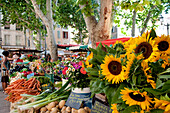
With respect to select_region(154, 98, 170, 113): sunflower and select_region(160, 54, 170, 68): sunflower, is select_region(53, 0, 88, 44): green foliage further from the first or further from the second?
select_region(154, 98, 170, 113): sunflower

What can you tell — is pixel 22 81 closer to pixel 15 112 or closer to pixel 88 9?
pixel 15 112

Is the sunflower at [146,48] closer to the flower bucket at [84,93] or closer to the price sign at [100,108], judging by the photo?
the price sign at [100,108]

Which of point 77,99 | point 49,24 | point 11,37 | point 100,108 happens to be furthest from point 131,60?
point 11,37

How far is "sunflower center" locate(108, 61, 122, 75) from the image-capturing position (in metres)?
1.08

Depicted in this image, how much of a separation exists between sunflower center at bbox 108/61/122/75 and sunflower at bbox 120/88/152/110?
160 millimetres

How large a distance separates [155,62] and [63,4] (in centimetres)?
1755

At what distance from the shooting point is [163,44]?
1.05 m

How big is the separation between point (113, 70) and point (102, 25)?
10.1 feet

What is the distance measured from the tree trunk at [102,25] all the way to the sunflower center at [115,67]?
3008mm

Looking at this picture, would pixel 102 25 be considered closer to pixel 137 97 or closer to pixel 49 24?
pixel 137 97

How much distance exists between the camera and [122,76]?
1042 mm

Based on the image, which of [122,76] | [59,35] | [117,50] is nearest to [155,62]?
[122,76]

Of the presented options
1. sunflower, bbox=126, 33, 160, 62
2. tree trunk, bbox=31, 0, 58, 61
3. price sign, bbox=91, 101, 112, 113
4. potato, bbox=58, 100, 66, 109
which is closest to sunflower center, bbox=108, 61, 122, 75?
sunflower, bbox=126, 33, 160, 62

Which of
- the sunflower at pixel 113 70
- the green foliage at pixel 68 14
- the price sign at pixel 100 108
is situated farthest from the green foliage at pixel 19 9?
the sunflower at pixel 113 70
